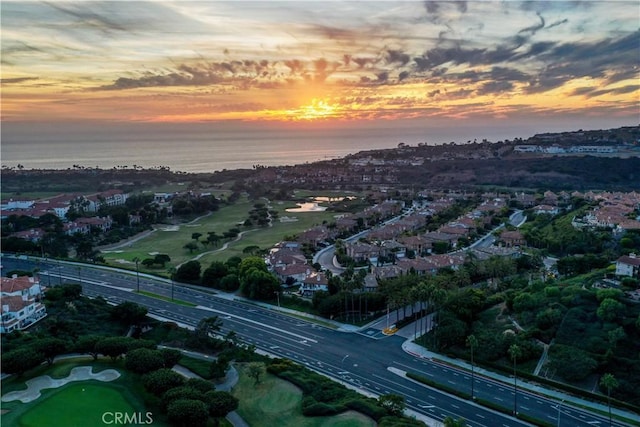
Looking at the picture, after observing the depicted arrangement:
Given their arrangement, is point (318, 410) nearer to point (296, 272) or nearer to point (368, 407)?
point (368, 407)

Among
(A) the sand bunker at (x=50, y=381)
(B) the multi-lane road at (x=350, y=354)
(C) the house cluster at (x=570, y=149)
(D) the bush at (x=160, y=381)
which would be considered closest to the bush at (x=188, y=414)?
(D) the bush at (x=160, y=381)

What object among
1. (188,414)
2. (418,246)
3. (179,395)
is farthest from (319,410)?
(418,246)

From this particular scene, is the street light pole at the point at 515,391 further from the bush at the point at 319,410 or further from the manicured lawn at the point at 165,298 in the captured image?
the manicured lawn at the point at 165,298

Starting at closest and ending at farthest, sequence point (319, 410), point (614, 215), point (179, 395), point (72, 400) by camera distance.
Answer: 1. point (179, 395)
2. point (72, 400)
3. point (319, 410)
4. point (614, 215)

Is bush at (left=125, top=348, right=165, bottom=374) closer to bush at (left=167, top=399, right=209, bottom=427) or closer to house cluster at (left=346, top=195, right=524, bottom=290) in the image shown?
bush at (left=167, top=399, right=209, bottom=427)

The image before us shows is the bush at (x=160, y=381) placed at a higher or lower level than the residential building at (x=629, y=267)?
lower

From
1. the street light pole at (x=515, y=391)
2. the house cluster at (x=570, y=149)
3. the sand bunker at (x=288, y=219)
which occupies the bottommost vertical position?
the sand bunker at (x=288, y=219)

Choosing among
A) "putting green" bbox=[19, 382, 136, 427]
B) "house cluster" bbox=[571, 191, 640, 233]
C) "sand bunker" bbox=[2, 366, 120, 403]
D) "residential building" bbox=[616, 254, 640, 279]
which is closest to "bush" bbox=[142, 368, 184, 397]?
"putting green" bbox=[19, 382, 136, 427]

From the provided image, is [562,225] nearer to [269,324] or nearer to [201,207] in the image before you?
[269,324]
